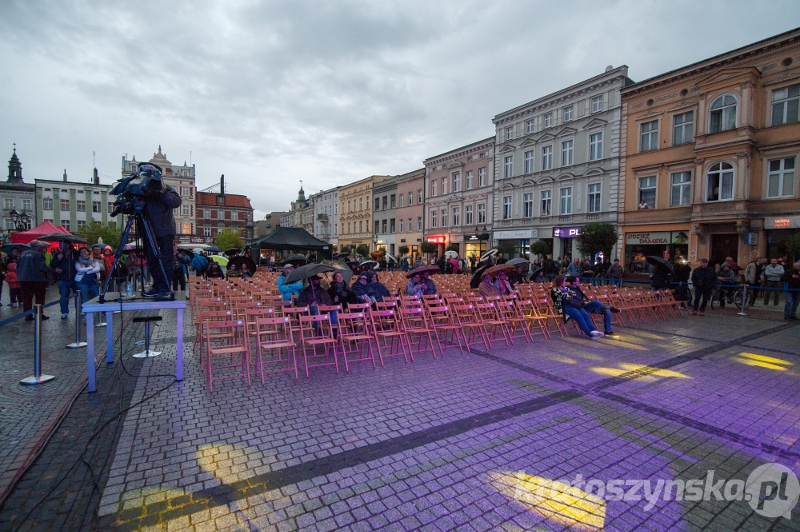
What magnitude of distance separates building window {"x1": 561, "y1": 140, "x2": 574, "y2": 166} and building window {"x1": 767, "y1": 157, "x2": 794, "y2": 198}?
9681mm

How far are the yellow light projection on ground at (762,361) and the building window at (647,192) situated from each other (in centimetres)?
1667

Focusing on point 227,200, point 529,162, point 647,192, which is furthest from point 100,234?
point 647,192

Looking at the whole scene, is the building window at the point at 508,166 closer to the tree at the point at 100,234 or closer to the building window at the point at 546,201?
the building window at the point at 546,201

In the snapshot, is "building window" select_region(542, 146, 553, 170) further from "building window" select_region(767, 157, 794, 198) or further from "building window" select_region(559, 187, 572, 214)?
"building window" select_region(767, 157, 794, 198)

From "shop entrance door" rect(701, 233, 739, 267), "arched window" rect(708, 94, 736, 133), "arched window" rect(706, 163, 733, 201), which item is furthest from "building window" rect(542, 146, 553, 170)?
"shop entrance door" rect(701, 233, 739, 267)

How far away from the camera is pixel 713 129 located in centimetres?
1845

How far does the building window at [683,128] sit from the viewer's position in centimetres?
1939

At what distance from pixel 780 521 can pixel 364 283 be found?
20.1 ft

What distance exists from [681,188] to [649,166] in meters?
1.95

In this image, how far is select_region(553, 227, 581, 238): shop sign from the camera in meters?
23.9

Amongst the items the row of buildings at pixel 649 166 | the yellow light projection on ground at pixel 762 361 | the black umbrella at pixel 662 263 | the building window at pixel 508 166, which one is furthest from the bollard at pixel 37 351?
the building window at pixel 508 166

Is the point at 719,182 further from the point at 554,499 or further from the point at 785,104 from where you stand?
the point at 554,499

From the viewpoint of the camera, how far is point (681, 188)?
19.8 m

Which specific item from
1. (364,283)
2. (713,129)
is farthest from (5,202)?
(713,129)
